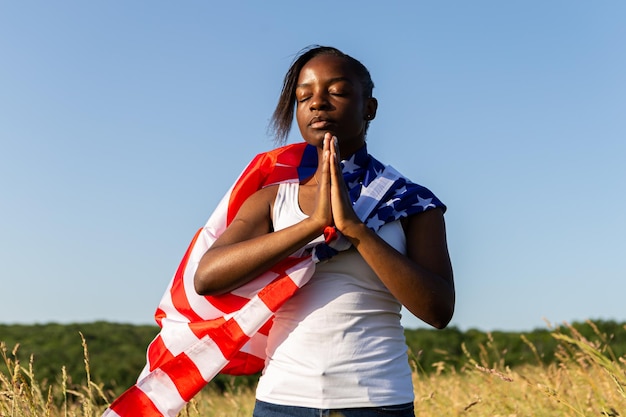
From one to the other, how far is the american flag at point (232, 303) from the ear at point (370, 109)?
0.14m

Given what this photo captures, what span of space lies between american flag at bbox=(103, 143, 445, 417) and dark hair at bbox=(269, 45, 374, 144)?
105mm

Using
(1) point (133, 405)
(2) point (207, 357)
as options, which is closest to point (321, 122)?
(2) point (207, 357)

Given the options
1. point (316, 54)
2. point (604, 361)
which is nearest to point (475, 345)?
point (604, 361)

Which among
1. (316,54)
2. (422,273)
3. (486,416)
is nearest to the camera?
(422,273)

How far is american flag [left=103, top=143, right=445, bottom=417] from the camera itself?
242 centimetres

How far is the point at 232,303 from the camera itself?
2604 millimetres

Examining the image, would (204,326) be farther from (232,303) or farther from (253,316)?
(253,316)

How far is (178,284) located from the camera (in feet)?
9.39

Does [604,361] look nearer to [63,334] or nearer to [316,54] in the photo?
[316,54]

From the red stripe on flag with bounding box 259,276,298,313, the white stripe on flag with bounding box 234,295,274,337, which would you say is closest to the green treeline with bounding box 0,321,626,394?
the white stripe on flag with bounding box 234,295,274,337

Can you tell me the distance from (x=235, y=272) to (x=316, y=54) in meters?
0.84

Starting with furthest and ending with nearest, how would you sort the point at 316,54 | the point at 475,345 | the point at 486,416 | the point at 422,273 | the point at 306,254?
the point at 475,345, the point at 486,416, the point at 316,54, the point at 306,254, the point at 422,273

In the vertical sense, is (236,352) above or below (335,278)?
below

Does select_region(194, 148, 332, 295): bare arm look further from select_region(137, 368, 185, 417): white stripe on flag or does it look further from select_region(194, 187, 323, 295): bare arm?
select_region(137, 368, 185, 417): white stripe on flag
